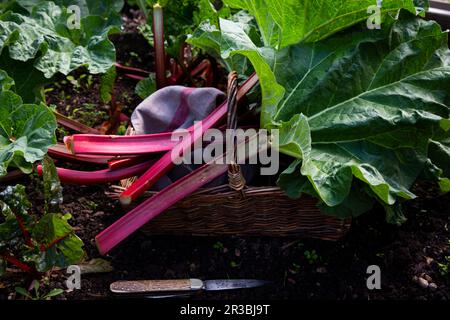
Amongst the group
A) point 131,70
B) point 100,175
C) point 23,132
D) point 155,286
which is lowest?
point 155,286

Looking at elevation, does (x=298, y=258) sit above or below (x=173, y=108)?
below

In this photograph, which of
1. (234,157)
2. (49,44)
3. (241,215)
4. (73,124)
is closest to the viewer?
(234,157)

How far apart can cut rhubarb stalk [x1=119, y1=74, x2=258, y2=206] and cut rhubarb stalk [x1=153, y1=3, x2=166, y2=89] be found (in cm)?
35

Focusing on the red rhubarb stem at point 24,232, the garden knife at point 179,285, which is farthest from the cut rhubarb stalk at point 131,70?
the garden knife at point 179,285

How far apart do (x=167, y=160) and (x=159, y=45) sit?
1.64ft

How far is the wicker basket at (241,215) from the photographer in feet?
5.82

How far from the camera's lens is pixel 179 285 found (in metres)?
1.75

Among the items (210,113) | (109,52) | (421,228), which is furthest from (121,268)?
(421,228)

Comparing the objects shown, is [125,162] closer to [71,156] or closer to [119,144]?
[119,144]

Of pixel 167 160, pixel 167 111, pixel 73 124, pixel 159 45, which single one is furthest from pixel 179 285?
pixel 159 45

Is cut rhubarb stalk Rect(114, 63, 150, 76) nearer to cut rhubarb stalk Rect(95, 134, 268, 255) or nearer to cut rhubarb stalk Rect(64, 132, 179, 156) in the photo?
cut rhubarb stalk Rect(64, 132, 179, 156)

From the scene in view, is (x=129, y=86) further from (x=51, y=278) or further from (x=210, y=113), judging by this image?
(x=51, y=278)

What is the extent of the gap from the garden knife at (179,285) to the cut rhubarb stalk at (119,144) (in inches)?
16.3

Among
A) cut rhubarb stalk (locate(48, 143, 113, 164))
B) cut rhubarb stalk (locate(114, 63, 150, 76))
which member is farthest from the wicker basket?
cut rhubarb stalk (locate(114, 63, 150, 76))
